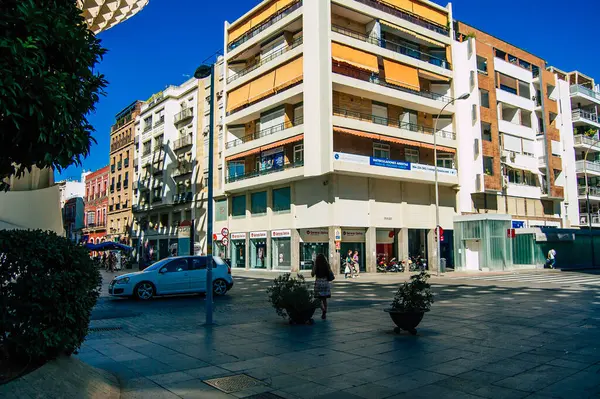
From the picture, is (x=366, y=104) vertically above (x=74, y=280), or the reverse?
(x=366, y=104)

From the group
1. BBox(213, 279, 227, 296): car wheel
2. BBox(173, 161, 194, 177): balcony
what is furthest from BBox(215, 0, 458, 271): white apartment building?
BBox(213, 279, 227, 296): car wheel

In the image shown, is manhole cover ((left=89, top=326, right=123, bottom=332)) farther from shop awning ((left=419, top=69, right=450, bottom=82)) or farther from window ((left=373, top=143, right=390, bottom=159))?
shop awning ((left=419, top=69, right=450, bottom=82))

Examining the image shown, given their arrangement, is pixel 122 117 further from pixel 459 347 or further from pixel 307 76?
pixel 459 347

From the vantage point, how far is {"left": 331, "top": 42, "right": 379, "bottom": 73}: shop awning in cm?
3350

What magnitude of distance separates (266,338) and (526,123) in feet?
153

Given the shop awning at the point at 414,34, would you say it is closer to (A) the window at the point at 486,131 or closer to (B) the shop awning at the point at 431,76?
(B) the shop awning at the point at 431,76

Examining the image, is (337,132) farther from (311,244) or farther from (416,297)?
(416,297)

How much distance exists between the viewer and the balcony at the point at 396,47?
3566 centimetres

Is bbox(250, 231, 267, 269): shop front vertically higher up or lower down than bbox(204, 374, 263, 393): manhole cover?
higher up

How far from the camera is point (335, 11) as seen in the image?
35.5 metres

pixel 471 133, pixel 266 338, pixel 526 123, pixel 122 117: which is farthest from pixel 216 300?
pixel 122 117

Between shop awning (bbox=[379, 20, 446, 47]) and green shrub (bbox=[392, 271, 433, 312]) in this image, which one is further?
shop awning (bbox=[379, 20, 446, 47])

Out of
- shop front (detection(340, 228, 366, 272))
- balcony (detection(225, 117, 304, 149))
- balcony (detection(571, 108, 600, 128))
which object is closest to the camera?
shop front (detection(340, 228, 366, 272))

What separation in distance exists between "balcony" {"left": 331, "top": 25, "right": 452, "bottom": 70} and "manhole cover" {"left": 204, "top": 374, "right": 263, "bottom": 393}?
103 feet
